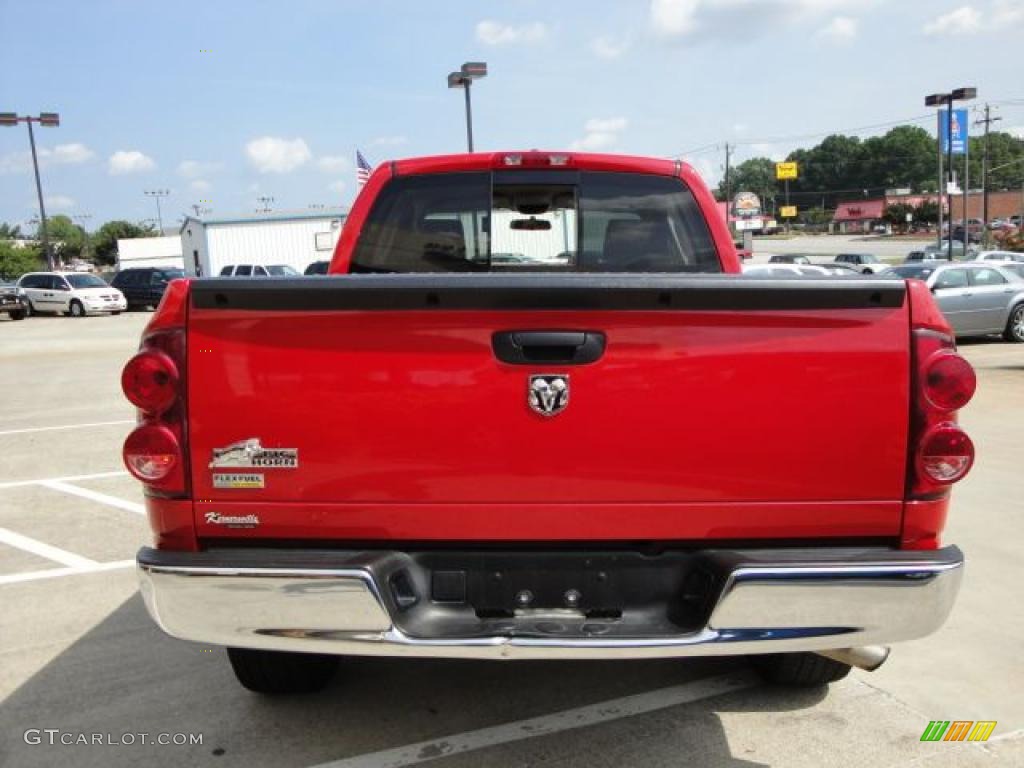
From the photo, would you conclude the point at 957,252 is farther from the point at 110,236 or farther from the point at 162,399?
the point at 110,236

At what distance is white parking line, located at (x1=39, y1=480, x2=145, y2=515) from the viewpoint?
21.9ft

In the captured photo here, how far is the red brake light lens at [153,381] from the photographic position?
2.50 metres

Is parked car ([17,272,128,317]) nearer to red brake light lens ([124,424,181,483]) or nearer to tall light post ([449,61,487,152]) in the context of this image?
tall light post ([449,61,487,152])

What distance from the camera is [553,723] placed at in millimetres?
3295

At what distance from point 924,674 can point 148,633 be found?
11.8ft

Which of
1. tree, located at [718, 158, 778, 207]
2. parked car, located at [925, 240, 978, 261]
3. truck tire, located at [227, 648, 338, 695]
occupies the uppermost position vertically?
tree, located at [718, 158, 778, 207]

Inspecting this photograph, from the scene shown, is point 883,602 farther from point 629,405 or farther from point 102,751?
point 102,751

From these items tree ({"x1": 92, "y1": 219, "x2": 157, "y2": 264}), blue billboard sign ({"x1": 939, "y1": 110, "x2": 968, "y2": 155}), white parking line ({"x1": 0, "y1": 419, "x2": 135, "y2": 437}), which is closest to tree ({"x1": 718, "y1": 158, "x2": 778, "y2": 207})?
tree ({"x1": 92, "y1": 219, "x2": 157, "y2": 264})

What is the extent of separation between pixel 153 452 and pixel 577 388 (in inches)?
48.8

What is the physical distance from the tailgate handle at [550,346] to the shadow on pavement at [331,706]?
4.94 feet

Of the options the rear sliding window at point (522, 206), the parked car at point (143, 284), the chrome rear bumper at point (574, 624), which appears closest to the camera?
the chrome rear bumper at point (574, 624)

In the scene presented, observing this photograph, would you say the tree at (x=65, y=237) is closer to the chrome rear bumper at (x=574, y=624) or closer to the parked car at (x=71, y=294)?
the parked car at (x=71, y=294)

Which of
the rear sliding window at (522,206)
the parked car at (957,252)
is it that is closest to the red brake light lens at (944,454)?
the rear sliding window at (522,206)

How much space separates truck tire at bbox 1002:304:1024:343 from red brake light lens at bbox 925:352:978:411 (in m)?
16.4
